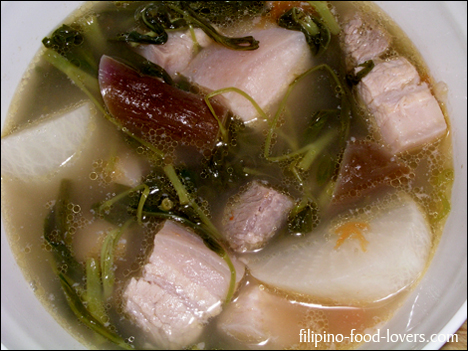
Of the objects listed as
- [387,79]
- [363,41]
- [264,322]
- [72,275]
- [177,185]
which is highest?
[363,41]

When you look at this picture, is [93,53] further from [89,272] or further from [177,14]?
[89,272]

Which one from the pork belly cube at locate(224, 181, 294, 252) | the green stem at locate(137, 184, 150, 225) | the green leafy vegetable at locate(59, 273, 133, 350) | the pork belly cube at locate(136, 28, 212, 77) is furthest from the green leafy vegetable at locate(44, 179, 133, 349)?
the pork belly cube at locate(136, 28, 212, 77)

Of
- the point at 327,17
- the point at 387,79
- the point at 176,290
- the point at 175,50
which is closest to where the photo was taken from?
the point at 176,290

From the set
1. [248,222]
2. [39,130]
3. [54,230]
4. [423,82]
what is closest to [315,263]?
[248,222]

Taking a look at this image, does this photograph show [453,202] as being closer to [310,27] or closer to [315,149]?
[315,149]

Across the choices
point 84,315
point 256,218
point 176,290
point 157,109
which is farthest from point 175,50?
point 84,315

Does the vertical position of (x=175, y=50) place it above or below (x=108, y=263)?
above

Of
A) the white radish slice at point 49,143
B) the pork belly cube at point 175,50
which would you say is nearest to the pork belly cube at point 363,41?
the pork belly cube at point 175,50
